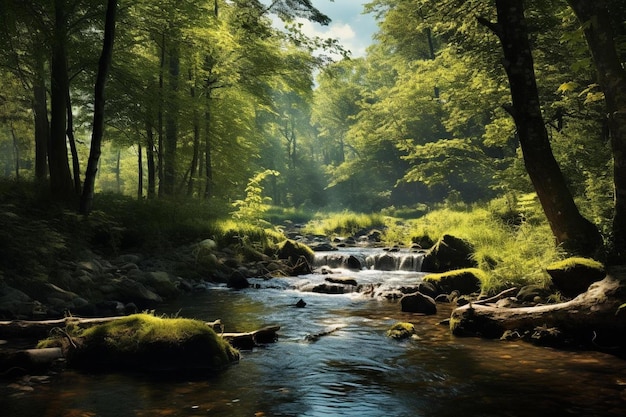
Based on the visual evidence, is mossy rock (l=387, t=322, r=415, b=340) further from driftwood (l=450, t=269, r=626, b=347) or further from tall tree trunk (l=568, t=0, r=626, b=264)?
tall tree trunk (l=568, t=0, r=626, b=264)

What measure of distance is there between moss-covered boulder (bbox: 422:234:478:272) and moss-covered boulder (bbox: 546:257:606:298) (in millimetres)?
6029

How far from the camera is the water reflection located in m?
4.60

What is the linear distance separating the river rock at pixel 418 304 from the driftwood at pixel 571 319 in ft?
5.59

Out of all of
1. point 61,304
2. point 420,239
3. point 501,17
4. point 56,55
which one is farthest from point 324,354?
point 420,239

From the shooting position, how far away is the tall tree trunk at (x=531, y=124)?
892 cm

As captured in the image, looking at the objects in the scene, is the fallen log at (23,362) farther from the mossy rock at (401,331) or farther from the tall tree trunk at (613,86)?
the tall tree trunk at (613,86)

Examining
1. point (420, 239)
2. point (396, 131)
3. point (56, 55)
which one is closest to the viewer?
point (56, 55)

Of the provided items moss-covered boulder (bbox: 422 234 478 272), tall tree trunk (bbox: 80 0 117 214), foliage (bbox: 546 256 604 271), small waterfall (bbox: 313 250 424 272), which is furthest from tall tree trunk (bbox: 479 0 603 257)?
tall tree trunk (bbox: 80 0 117 214)

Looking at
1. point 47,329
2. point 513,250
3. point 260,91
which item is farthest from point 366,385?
point 260,91

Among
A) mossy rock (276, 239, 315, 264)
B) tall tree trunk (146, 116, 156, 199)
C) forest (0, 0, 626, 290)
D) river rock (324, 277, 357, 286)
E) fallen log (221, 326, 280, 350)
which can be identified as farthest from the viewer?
mossy rock (276, 239, 315, 264)

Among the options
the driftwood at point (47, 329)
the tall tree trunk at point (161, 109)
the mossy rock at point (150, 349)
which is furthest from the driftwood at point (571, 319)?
the tall tree trunk at point (161, 109)

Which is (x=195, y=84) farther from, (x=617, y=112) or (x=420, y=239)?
(x=617, y=112)

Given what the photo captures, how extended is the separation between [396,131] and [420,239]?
17333 millimetres

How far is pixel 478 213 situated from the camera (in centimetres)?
2069
